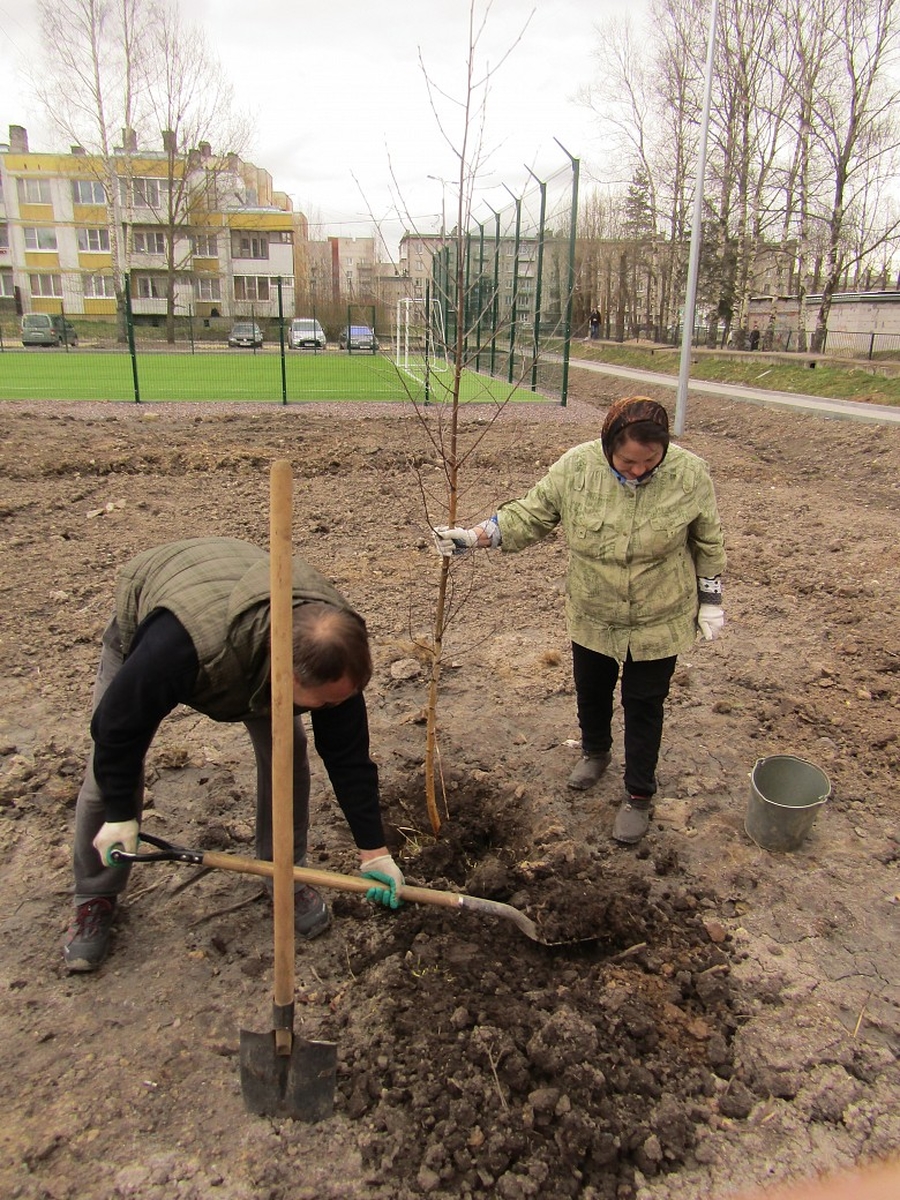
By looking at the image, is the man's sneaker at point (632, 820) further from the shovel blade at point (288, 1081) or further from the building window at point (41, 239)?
the building window at point (41, 239)

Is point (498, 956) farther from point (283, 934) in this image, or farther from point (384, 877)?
point (283, 934)

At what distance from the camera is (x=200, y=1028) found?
87.3 inches

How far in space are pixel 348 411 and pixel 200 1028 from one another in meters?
12.6

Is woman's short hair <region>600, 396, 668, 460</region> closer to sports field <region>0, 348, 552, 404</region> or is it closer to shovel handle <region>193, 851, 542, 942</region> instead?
shovel handle <region>193, 851, 542, 942</region>

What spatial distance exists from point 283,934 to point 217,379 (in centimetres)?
1936

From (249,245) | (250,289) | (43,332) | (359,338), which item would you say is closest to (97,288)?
(250,289)

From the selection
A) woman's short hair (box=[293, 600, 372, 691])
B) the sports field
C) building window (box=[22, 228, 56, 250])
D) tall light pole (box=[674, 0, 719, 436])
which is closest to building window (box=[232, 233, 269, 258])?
building window (box=[22, 228, 56, 250])

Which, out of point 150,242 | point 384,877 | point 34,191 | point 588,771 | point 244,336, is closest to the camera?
point 384,877

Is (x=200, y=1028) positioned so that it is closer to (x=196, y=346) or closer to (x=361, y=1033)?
(x=361, y=1033)

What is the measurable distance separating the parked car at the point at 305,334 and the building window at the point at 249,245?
26.4 meters

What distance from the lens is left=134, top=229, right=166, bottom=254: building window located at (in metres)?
51.7

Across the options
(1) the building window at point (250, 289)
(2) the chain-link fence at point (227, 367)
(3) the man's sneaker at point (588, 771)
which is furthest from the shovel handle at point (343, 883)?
(1) the building window at point (250, 289)

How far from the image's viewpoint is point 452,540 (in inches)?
109

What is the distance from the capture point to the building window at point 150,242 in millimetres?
51688
